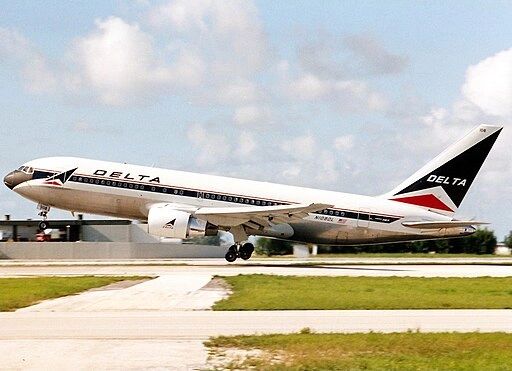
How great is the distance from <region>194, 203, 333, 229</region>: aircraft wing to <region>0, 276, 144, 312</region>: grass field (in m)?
11.4

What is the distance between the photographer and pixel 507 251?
84.6 m

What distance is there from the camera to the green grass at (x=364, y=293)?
21.3m

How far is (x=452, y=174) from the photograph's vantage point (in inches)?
1825

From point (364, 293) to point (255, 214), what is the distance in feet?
62.0

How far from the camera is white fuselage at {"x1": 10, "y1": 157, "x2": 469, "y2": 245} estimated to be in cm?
4425

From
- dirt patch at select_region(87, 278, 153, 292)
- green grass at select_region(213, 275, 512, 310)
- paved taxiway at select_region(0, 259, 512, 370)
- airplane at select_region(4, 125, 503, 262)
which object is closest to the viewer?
paved taxiway at select_region(0, 259, 512, 370)

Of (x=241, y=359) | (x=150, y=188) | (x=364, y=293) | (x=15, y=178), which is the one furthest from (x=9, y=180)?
(x=241, y=359)

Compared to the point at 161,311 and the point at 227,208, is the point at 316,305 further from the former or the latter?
the point at 227,208

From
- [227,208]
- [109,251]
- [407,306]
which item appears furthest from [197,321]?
[109,251]

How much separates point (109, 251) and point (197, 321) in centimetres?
4602

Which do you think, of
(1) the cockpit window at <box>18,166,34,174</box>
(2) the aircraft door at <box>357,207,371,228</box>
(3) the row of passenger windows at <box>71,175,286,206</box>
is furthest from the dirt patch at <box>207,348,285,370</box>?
(1) the cockpit window at <box>18,166,34,174</box>

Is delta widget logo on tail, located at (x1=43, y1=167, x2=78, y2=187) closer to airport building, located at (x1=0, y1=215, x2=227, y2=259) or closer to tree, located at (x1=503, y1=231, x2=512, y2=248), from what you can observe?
airport building, located at (x1=0, y1=215, x2=227, y2=259)

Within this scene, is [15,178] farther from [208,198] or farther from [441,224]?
[441,224]

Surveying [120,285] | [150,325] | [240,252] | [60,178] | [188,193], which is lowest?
[150,325]
